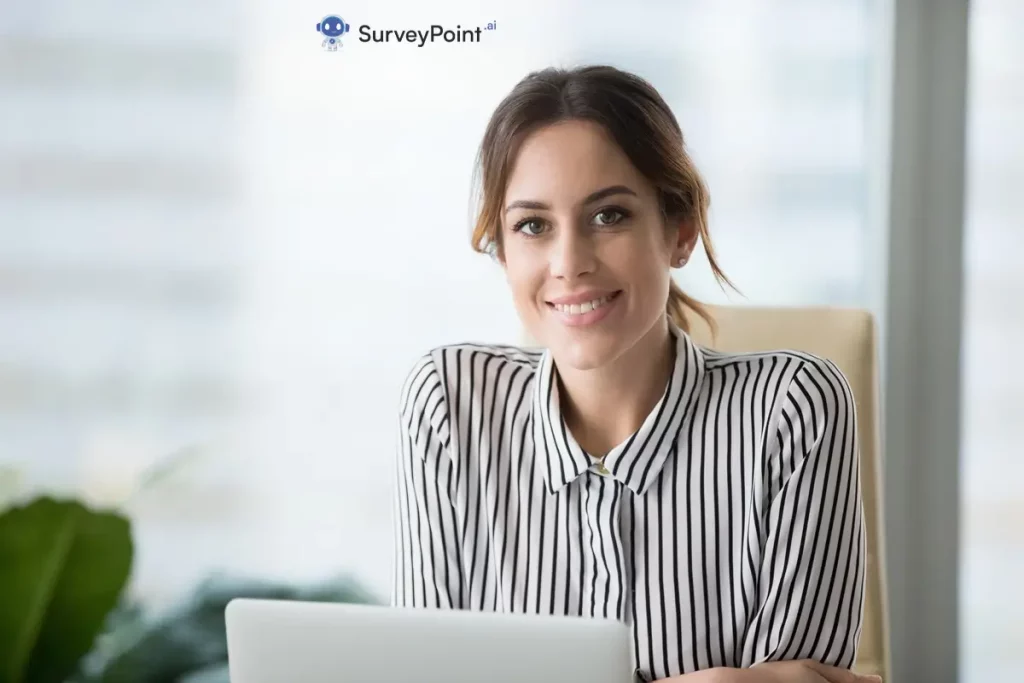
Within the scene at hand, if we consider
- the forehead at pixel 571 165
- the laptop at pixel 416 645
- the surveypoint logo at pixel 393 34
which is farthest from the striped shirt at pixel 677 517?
the surveypoint logo at pixel 393 34

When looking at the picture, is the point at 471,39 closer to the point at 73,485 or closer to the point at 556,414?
the point at 556,414

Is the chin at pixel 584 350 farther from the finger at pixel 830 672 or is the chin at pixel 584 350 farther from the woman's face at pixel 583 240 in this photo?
the finger at pixel 830 672

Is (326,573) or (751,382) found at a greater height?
(751,382)

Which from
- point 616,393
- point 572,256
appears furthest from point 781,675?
point 572,256

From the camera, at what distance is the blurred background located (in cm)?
202

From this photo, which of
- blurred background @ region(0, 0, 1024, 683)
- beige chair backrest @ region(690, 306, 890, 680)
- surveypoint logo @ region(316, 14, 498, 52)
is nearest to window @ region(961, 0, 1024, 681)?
blurred background @ region(0, 0, 1024, 683)

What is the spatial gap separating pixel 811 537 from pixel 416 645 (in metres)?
0.56

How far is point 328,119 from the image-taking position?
210cm

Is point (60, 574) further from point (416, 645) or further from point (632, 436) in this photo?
point (416, 645)

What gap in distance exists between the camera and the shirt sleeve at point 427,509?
1264 millimetres

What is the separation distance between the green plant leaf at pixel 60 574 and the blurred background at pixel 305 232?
0.54 metres

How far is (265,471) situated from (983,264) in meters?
1.43

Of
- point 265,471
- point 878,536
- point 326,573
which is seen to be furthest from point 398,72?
point 878,536

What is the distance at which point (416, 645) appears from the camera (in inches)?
30.0
